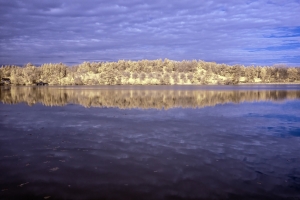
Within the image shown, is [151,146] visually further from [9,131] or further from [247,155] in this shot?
[9,131]

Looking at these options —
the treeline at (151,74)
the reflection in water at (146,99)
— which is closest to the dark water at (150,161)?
the reflection in water at (146,99)

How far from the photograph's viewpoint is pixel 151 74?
468 ft

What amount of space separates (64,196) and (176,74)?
137717mm

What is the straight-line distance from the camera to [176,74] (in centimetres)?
14262

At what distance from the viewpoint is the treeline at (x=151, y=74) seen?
137 meters

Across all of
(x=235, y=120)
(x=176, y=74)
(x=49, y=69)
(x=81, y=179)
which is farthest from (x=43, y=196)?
(x=49, y=69)

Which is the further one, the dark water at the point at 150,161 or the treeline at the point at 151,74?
the treeline at the point at 151,74

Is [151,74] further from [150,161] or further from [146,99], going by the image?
[150,161]

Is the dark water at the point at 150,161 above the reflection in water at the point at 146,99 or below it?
below

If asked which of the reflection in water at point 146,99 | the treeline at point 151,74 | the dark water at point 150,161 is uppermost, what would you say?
the treeline at point 151,74

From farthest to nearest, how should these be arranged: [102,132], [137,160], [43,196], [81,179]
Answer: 1. [102,132]
2. [137,160]
3. [81,179]
4. [43,196]

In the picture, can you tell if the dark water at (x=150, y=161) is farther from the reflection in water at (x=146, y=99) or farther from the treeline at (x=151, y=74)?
the treeline at (x=151, y=74)

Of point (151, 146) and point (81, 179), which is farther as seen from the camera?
point (151, 146)

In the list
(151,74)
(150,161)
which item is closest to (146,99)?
(150,161)
